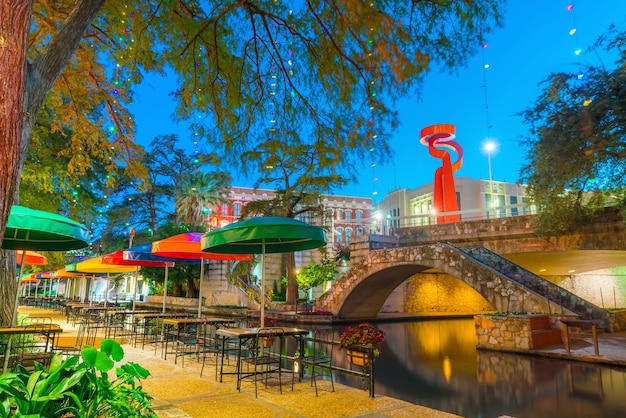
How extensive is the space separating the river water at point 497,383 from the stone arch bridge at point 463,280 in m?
2.41

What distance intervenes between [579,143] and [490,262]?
505 centimetres

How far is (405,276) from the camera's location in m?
20.0

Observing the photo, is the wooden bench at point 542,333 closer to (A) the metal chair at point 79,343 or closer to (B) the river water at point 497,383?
(B) the river water at point 497,383

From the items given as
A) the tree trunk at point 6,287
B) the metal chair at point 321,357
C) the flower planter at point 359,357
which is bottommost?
the metal chair at point 321,357

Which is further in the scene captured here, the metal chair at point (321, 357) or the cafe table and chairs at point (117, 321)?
the cafe table and chairs at point (117, 321)

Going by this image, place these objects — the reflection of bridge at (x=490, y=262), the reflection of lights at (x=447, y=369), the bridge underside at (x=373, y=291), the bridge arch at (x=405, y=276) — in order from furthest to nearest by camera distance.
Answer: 1. the bridge underside at (x=373, y=291)
2. the reflection of bridge at (x=490, y=262)
3. the bridge arch at (x=405, y=276)
4. the reflection of lights at (x=447, y=369)

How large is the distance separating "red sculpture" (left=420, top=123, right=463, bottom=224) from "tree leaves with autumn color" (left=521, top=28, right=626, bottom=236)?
A: 58.3 ft

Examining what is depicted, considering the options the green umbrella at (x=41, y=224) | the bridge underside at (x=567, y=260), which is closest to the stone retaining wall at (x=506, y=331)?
the bridge underside at (x=567, y=260)

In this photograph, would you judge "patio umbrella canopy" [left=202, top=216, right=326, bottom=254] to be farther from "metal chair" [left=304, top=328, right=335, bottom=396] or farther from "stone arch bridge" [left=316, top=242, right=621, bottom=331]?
"stone arch bridge" [left=316, top=242, right=621, bottom=331]

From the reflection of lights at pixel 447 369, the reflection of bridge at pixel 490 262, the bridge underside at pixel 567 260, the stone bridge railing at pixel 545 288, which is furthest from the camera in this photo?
the bridge underside at pixel 567 260

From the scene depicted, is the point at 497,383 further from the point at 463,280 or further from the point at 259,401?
the point at 463,280

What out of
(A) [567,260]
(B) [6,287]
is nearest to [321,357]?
(B) [6,287]

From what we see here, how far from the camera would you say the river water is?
6.04 metres

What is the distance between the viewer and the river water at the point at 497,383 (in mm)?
6035
